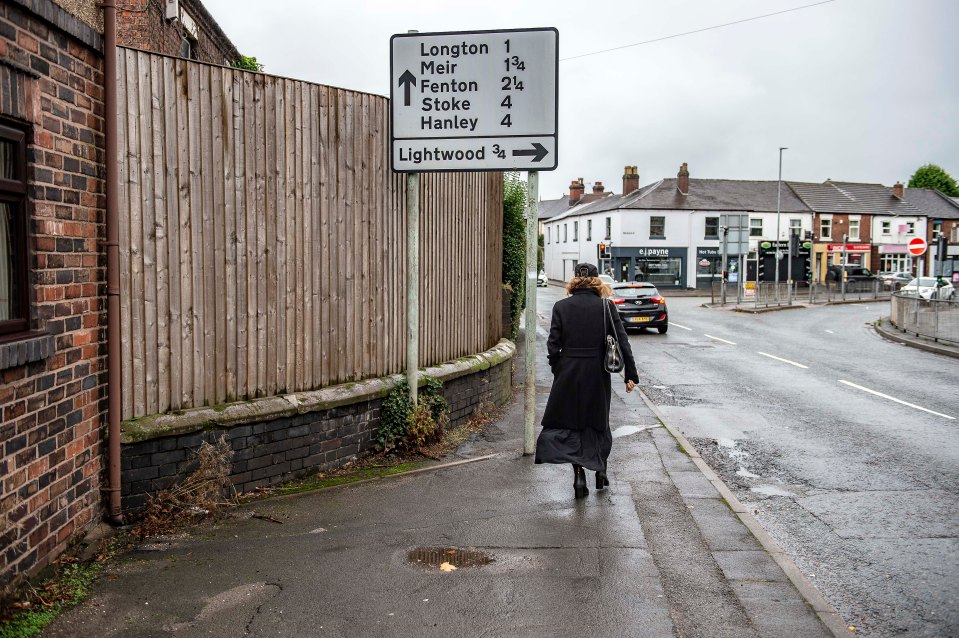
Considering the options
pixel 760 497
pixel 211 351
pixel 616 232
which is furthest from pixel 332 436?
pixel 616 232

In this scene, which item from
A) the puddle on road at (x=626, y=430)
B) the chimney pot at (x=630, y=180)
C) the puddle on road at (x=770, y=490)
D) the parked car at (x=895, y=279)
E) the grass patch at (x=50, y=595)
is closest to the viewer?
the grass patch at (x=50, y=595)

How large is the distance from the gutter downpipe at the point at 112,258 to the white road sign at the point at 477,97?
269 centimetres

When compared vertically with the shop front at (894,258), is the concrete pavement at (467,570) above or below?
below

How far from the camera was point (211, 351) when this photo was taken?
19.5 ft

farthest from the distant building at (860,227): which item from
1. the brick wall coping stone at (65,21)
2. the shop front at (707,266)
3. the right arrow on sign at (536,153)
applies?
the brick wall coping stone at (65,21)

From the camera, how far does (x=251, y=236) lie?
619 cm

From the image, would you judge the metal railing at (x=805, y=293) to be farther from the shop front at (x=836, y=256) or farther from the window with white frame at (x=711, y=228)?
the shop front at (x=836, y=256)

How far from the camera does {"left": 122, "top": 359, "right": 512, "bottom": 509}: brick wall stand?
17.8 ft

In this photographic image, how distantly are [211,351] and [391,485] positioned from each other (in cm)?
176

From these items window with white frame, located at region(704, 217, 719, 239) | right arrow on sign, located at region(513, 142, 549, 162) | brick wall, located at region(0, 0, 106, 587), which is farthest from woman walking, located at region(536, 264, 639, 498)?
window with white frame, located at region(704, 217, 719, 239)

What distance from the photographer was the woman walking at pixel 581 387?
21.1 ft

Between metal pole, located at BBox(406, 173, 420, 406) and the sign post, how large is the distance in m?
0.08

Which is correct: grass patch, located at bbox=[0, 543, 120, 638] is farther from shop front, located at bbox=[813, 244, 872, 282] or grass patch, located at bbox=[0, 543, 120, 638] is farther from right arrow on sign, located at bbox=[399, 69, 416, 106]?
shop front, located at bbox=[813, 244, 872, 282]

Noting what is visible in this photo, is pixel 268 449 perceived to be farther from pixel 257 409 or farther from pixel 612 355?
pixel 612 355
